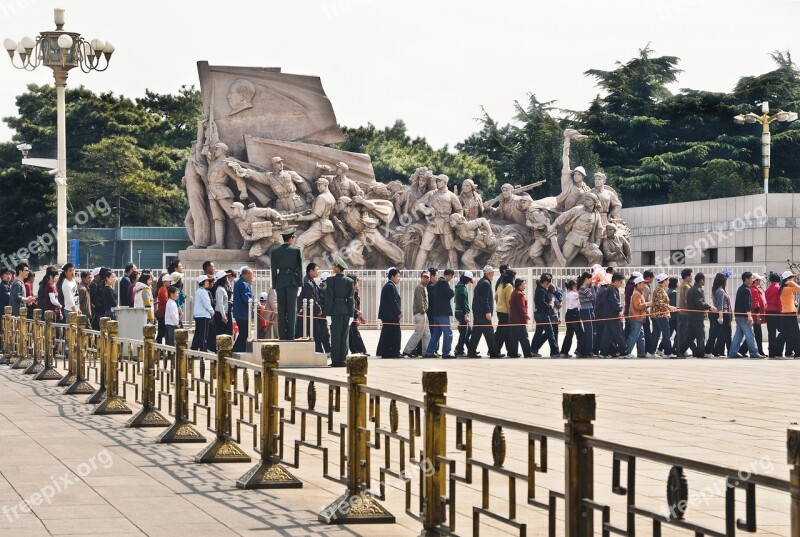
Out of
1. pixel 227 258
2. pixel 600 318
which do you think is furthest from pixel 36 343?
pixel 227 258

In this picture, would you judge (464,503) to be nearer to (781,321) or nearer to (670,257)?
(781,321)

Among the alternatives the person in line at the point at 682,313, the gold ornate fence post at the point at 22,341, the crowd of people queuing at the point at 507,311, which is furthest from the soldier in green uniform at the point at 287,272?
the person in line at the point at 682,313

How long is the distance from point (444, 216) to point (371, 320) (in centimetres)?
301

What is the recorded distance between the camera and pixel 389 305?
1952cm

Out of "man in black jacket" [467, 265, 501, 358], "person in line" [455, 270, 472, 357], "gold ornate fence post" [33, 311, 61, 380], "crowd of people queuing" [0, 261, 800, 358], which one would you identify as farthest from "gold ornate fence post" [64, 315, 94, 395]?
"person in line" [455, 270, 472, 357]

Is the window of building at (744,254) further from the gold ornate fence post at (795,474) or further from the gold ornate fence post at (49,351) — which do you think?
the gold ornate fence post at (795,474)

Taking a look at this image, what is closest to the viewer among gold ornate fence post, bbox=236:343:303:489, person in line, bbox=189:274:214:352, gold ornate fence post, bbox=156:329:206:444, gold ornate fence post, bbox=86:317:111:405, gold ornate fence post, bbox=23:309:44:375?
gold ornate fence post, bbox=236:343:303:489

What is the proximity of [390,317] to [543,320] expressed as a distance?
273 centimetres

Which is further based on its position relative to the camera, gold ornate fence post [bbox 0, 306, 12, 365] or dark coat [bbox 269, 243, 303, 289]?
gold ornate fence post [bbox 0, 306, 12, 365]

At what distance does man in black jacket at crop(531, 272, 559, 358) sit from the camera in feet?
67.4

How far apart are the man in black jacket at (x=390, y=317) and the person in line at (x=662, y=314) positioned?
4441mm

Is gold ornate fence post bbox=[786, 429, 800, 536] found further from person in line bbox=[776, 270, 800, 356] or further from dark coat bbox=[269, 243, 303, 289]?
person in line bbox=[776, 270, 800, 356]

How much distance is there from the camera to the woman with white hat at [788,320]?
67.5 ft

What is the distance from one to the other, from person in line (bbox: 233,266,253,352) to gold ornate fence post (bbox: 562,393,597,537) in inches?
523
